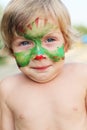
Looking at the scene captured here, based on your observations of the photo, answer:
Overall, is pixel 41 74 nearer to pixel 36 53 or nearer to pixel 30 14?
pixel 36 53

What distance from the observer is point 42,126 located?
157cm

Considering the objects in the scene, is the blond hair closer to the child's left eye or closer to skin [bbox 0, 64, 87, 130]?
the child's left eye

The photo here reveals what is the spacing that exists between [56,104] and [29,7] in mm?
408

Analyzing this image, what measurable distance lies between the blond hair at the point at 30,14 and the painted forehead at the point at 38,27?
0.02 m

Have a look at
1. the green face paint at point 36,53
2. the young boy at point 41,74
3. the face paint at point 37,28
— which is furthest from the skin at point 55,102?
the face paint at point 37,28

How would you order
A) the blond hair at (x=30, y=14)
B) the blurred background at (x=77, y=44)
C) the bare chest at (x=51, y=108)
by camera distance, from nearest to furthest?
the blond hair at (x=30, y=14), the bare chest at (x=51, y=108), the blurred background at (x=77, y=44)

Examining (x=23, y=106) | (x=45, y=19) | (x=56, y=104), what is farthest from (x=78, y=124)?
(x=45, y=19)

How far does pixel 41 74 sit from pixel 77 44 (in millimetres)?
2188

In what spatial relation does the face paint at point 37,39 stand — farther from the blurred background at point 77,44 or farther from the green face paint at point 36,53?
the blurred background at point 77,44

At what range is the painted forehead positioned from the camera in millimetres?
1445

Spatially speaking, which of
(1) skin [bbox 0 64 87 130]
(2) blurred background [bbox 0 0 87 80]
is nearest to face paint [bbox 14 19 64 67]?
(1) skin [bbox 0 64 87 130]

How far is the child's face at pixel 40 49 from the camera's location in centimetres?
145

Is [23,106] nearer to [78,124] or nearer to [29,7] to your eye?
[78,124]

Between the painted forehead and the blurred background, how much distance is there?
2136mm
